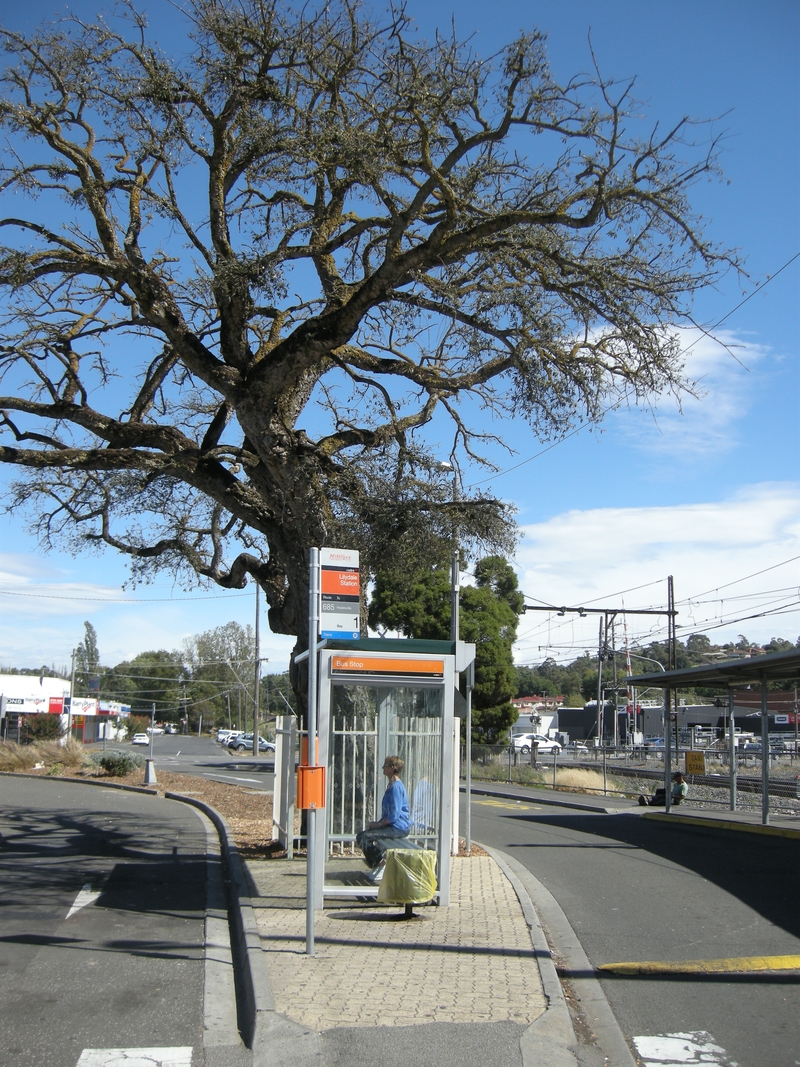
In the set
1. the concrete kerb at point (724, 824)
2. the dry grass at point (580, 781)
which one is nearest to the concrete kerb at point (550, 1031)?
the concrete kerb at point (724, 824)

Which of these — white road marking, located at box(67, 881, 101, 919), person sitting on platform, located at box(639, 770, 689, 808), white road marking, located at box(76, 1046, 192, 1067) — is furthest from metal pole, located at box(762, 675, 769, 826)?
white road marking, located at box(76, 1046, 192, 1067)

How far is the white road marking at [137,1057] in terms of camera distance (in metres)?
5.23

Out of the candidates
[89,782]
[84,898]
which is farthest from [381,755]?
[89,782]

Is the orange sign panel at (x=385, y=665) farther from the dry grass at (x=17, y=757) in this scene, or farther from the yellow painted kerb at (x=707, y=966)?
the dry grass at (x=17, y=757)

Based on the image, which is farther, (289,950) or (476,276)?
(476,276)

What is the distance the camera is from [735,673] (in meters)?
17.6

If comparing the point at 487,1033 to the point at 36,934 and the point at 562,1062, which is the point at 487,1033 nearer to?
the point at 562,1062

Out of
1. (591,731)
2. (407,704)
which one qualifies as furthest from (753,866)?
(591,731)

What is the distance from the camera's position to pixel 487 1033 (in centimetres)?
545

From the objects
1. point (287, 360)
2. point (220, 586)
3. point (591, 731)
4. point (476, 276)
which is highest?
point (476, 276)

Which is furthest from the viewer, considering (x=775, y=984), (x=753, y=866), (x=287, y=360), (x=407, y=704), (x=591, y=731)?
(x=591, y=731)

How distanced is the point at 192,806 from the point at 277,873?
12.0m

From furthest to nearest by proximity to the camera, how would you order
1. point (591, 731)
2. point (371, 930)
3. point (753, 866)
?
point (591, 731) < point (753, 866) < point (371, 930)

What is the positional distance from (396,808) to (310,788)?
7.83 feet
